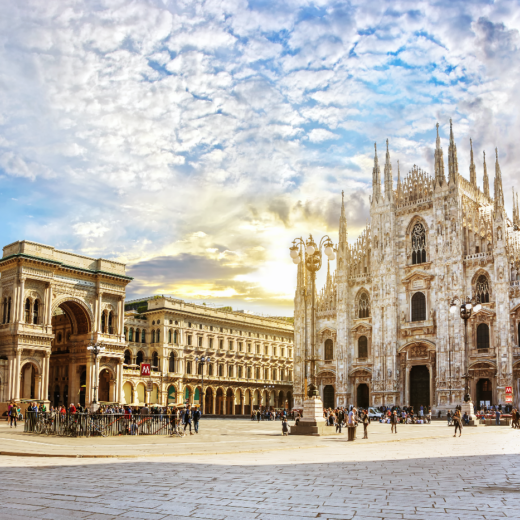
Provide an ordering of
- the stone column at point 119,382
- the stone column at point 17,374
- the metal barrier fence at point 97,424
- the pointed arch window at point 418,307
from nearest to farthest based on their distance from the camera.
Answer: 1. the metal barrier fence at point 97,424
2. the stone column at point 17,374
3. the stone column at point 119,382
4. the pointed arch window at point 418,307

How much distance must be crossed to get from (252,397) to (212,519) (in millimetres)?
76256

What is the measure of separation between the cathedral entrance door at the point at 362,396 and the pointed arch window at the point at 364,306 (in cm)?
730

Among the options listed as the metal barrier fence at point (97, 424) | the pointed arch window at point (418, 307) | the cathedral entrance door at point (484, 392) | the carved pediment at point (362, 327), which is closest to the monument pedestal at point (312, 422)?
the metal barrier fence at point (97, 424)

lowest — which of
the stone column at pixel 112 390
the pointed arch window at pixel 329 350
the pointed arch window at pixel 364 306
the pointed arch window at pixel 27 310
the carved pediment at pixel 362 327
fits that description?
the stone column at pixel 112 390

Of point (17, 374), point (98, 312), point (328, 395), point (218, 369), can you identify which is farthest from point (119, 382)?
point (328, 395)

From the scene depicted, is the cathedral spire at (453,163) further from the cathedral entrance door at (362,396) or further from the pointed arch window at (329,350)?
the cathedral entrance door at (362,396)

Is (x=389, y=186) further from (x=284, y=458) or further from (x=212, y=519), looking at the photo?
(x=212, y=519)

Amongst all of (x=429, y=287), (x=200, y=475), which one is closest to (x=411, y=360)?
(x=429, y=287)

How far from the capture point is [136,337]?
72.2 metres

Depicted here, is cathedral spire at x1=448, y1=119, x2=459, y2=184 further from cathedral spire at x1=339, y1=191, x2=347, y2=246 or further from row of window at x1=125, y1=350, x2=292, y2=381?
row of window at x1=125, y1=350, x2=292, y2=381

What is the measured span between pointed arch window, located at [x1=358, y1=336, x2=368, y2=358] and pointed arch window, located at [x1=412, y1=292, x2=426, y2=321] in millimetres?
6423

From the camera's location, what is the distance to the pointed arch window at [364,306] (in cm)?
6396

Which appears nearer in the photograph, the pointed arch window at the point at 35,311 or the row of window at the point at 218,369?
the pointed arch window at the point at 35,311

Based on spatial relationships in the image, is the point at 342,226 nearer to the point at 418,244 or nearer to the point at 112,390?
the point at 418,244
